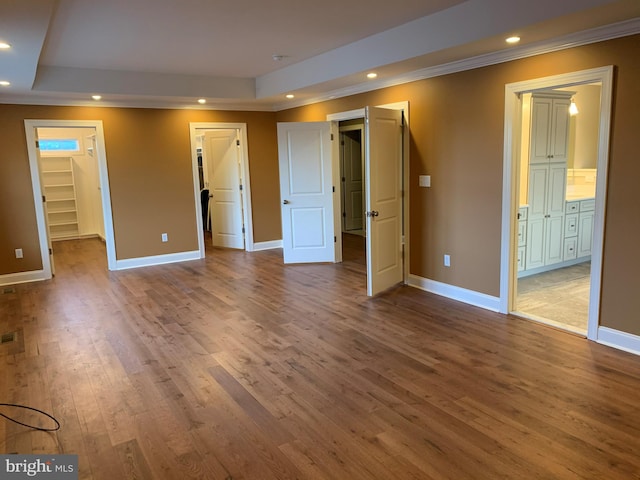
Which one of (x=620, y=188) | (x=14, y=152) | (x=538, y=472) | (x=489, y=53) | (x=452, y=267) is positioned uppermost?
(x=489, y=53)

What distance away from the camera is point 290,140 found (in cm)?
638

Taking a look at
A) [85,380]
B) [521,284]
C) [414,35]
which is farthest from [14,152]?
[521,284]

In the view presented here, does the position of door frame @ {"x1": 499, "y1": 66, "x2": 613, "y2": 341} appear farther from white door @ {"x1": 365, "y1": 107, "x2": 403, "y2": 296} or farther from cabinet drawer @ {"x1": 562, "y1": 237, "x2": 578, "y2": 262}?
cabinet drawer @ {"x1": 562, "y1": 237, "x2": 578, "y2": 262}

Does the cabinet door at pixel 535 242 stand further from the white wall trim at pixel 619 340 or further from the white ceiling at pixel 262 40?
the white ceiling at pixel 262 40

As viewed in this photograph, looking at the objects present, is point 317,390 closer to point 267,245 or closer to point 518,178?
point 518,178

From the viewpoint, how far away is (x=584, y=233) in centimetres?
596

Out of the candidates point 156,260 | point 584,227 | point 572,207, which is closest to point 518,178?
point 572,207

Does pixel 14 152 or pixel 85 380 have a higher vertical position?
pixel 14 152

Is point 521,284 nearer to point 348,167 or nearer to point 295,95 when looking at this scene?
point 295,95

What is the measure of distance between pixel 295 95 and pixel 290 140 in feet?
2.12

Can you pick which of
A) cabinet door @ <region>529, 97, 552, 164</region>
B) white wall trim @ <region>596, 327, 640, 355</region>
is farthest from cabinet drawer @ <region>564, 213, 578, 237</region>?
white wall trim @ <region>596, 327, 640, 355</region>

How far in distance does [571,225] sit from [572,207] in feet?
0.76

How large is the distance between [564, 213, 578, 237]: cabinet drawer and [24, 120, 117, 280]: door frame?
6194 millimetres

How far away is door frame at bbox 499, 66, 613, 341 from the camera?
3338 millimetres
